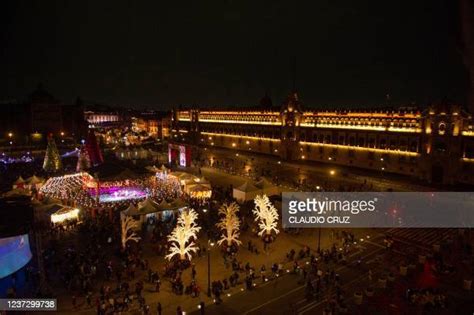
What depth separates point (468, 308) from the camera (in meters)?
17.8

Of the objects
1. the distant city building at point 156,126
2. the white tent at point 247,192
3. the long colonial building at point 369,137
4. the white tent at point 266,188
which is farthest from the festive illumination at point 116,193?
the distant city building at point 156,126

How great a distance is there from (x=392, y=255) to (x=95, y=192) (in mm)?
26103

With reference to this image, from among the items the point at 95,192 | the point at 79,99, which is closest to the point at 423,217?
the point at 95,192

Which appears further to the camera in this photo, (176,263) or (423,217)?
(423,217)

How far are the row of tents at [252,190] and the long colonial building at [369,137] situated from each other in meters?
17.3

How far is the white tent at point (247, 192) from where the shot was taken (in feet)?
119

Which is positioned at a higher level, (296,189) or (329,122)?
(329,122)

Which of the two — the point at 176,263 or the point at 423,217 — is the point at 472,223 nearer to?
the point at 423,217

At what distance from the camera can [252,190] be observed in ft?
120

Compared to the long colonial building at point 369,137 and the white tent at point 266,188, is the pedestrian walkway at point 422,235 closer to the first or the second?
the white tent at point 266,188

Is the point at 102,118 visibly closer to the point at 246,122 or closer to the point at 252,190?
the point at 246,122

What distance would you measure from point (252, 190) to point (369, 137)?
2072 cm

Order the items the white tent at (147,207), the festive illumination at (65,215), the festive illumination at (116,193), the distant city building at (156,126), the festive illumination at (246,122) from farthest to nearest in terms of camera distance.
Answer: the distant city building at (156,126) < the festive illumination at (246,122) < the festive illumination at (116,193) < the festive illumination at (65,215) < the white tent at (147,207)

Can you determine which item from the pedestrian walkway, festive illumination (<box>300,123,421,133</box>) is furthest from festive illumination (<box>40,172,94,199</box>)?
festive illumination (<box>300,123,421,133</box>)
